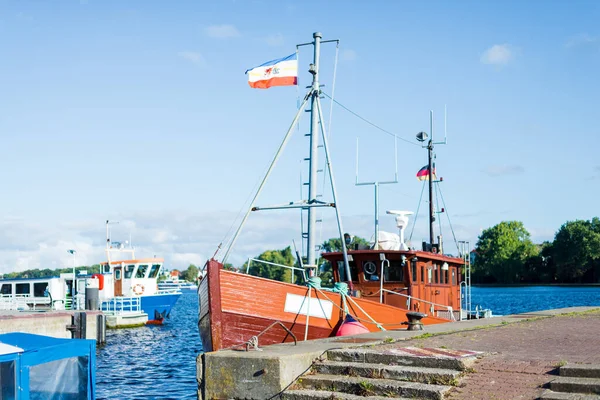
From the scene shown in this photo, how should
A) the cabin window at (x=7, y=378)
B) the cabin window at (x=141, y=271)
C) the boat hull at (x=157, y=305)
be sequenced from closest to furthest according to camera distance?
the cabin window at (x=7, y=378) → the boat hull at (x=157, y=305) → the cabin window at (x=141, y=271)

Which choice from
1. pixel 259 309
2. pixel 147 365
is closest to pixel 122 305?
pixel 147 365

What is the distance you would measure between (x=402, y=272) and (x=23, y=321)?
45.7 feet

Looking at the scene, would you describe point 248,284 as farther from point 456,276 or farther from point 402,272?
point 456,276

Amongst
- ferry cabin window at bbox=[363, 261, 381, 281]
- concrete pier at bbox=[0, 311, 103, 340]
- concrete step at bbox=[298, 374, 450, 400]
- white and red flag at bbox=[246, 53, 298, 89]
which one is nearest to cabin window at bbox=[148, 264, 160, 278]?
concrete pier at bbox=[0, 311, 103, 340]

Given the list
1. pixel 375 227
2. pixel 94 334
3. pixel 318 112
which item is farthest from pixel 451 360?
pixel 94 334

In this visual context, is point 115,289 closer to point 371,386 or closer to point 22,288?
point 22,288

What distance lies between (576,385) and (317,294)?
951cm

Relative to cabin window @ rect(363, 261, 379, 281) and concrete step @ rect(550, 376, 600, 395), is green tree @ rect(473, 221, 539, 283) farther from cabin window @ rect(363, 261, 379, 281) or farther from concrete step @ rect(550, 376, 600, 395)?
concrete step @ rect(550, 376, 600, 395)

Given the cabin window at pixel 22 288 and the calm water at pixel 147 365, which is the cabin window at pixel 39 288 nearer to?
the cabin window at pixel 22 288

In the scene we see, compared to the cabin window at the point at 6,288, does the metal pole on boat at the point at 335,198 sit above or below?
above

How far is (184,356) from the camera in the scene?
28.7 meters

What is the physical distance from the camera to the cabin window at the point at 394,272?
22750mm

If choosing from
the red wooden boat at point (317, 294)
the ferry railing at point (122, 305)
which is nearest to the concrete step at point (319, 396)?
the red wooden boat at point (317, 294)

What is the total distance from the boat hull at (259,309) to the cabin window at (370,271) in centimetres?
418
